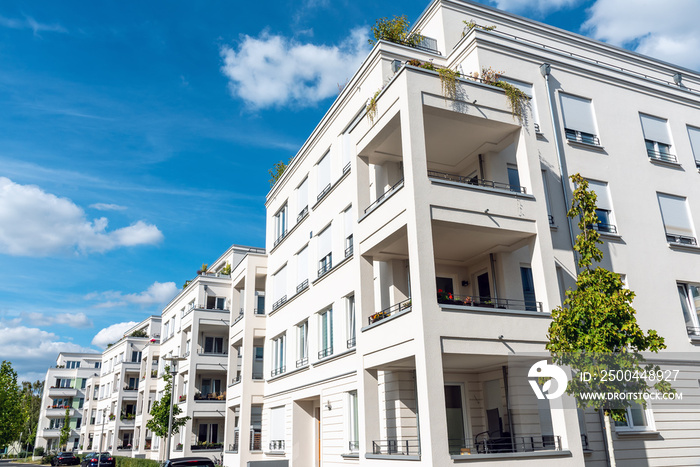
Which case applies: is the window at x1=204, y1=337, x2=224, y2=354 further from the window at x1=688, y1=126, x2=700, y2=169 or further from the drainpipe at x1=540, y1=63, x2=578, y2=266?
the window at x1=688, y1=126, x2=700, y2=169

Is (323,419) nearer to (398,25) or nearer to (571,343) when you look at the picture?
(571,343)

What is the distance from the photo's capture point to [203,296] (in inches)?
1558

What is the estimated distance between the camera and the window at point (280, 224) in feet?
95.3

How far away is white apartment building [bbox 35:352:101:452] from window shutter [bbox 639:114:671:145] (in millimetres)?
77708

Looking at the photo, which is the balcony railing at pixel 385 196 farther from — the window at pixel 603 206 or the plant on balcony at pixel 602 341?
the window at pixel 603 206

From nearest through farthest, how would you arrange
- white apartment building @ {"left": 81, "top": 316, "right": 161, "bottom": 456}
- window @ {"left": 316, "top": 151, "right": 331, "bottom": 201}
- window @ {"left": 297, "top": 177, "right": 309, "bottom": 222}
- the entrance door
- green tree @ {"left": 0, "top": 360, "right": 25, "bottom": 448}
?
the entrance door
window @ {"left": 316, "top": 151, "right": 331, "bottom": 201}
window @ {"left": 297, "top": 177, "right": 309, "bottom": 222}
green tree @ {"left": 0, "top": 360, "right": 25, "bottom": 448}
white apartment building @ {"left": 81, "top": 316, "right": 161, "bottom": 456}

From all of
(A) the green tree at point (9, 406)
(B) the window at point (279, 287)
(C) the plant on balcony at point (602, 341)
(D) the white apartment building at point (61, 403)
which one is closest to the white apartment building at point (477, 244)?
(C) the plant on balcony at point (602, 341)

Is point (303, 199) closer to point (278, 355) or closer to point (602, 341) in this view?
point (278, 355)

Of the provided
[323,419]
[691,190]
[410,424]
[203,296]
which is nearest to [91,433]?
[203,296]

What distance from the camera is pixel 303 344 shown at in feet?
78.9

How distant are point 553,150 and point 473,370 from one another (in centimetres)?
784

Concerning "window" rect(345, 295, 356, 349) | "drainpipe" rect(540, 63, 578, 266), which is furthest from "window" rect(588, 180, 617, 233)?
"window" rect(345, 295, 356, 349)

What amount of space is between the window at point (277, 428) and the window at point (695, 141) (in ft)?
67.9

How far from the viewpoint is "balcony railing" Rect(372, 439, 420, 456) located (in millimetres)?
14797
